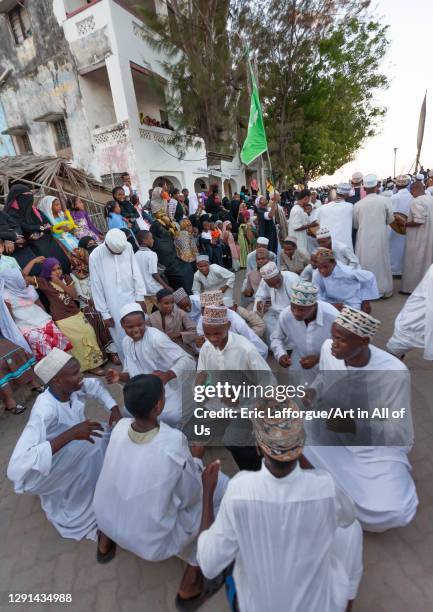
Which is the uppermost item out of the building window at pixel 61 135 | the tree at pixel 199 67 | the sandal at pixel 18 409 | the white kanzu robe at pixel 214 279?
the tree at pixel 199 67

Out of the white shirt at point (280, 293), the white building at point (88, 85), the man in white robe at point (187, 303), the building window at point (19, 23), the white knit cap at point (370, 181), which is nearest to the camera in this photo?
the white shirt at point (280, 293)

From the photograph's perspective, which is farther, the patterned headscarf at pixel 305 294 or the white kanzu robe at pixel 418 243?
the white kanzu robe at pixel 418 243

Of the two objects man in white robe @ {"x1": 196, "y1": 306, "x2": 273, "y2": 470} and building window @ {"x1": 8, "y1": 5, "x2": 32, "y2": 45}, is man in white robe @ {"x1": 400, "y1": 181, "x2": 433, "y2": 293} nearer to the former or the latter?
man in white robe @ {"x1": 196, "y1": 306, "x2": 273, "y2": 470}

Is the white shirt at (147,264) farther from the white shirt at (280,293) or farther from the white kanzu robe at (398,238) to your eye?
the white kanzu robe at (398,238)

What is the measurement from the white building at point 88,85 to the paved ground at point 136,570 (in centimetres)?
1155

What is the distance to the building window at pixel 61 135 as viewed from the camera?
42.9 ft

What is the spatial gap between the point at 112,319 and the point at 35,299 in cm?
108

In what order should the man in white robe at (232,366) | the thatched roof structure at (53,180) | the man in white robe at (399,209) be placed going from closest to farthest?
the man in white robe at (232,366) → the thatched roof structure at (53,180) → the man in white robe at (399,209)

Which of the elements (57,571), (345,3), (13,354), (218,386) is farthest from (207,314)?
(345,3)

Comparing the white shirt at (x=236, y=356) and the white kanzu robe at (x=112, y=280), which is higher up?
the white kanzu robe at (x=112, y=280)

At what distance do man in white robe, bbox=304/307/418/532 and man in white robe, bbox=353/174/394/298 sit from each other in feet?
14.0

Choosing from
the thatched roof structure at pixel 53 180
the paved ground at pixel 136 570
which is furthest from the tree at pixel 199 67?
the paved ground at pixel 136 570

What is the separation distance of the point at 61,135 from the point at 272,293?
538 inches

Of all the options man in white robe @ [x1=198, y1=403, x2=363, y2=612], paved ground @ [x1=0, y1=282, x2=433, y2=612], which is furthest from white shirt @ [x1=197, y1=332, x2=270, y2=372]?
paved ground @ [x1=0, y1=282, x2=433, y2=612]
